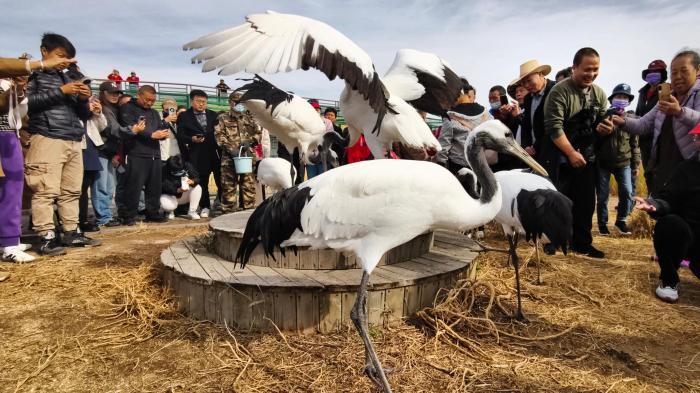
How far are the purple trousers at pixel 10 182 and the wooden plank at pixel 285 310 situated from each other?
3.35m

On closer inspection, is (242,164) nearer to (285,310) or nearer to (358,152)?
(358,152)

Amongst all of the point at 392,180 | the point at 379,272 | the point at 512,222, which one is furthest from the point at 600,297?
the point at 392,180

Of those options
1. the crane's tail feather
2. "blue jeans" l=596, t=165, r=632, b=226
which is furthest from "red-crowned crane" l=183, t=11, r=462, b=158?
"blue jeans" l=596, t=165, r=632, b=226

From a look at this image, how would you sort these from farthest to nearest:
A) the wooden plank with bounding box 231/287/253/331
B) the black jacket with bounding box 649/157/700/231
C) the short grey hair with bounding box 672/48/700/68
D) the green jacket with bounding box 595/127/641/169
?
the green jacket with bounding box 595/127/641/169, the short grey hair with bounding box 672/48/700/68, the black jacket with bounding box 649/157/700/231, the wooden plank with bounding box 231/287/253/331

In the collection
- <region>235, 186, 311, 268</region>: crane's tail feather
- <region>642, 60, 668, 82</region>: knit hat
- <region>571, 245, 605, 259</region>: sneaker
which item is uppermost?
<region>642, 60, 668, 82</region>: knit hat

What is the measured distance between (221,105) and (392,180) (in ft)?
77.7

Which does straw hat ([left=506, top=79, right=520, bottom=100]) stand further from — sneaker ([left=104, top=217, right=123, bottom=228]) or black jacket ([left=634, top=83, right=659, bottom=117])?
sneaker ([left=104, top=217, right=123, bottom=228])

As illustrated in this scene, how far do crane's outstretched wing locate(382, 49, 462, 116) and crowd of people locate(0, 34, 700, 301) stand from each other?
26 cm

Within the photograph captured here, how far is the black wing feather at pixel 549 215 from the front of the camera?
9.73 ft

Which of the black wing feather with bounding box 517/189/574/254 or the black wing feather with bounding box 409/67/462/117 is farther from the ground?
the black wing feather with bounding box 409/67/462/117

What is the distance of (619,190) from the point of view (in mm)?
6324

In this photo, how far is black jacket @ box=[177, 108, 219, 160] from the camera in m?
7.22

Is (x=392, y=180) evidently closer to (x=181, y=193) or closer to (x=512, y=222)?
(x=512, y=222)

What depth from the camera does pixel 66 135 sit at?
454 centimetres
